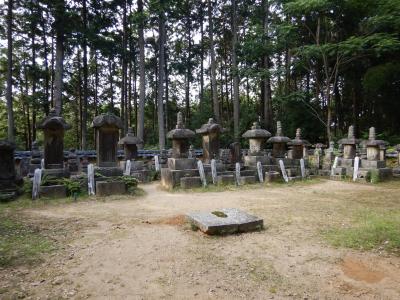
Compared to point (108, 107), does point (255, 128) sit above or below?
below

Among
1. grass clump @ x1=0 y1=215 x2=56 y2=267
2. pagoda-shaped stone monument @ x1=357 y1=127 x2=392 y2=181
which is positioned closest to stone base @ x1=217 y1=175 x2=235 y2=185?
pagoda-shaped stone monument @ x1=357 y1=127 x2=392 y2=181

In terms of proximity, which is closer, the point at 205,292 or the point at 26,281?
the point at 205,292

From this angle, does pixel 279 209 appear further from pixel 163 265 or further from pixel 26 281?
pixel 26 281

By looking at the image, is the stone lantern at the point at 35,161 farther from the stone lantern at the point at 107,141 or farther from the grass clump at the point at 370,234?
the grass clump at the point at 370,234

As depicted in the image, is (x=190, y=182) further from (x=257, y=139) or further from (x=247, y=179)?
(x=257, y=139)

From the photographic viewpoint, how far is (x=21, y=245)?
4309mm

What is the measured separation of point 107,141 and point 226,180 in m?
4.52

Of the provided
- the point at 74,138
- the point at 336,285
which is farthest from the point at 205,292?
the point at 74,138

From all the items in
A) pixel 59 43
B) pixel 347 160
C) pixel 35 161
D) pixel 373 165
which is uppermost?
pixel 59 43

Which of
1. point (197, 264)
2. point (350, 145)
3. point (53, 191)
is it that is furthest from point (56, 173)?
point (350, 145)

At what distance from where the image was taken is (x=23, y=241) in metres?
4.49

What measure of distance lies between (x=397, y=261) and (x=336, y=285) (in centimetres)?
118

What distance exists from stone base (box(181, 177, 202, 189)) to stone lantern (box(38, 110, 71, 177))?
3921 millimetres

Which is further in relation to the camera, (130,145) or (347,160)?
(130,145)
